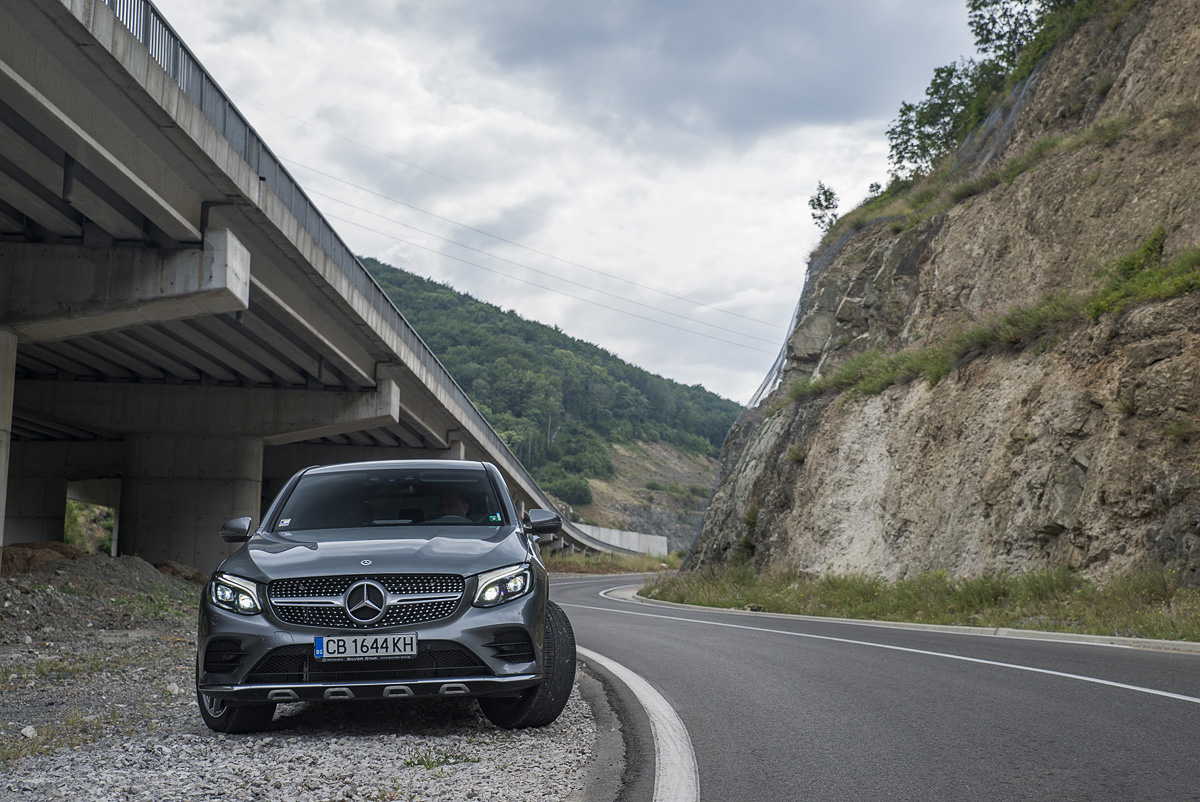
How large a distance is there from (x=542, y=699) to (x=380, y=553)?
4.10 feet

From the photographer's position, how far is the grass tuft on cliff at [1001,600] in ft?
39.7

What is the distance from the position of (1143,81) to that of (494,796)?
2503 cm

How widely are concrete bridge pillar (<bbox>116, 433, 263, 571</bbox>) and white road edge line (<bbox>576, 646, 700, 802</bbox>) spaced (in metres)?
22.9

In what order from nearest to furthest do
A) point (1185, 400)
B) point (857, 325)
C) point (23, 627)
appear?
point (23, 627) < point (1185, 400) < point (857, 325)

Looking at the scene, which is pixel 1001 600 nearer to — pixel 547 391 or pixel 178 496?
pixel 178 496

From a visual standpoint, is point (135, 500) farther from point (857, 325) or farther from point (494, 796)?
point (494, 796)

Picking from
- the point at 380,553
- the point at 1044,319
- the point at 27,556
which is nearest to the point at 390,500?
the point at 380,553

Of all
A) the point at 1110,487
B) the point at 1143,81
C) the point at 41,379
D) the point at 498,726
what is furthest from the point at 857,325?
the point at 498,726

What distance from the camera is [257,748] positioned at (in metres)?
5.25

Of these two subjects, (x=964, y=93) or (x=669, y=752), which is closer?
(x=669, y=752)

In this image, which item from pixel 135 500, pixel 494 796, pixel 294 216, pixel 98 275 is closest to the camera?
pixel 494 796

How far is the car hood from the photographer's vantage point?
5.55 m

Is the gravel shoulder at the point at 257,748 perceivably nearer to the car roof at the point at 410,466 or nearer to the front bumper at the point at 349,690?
the front bumper at the point at 349,690

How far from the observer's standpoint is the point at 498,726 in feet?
19.8
